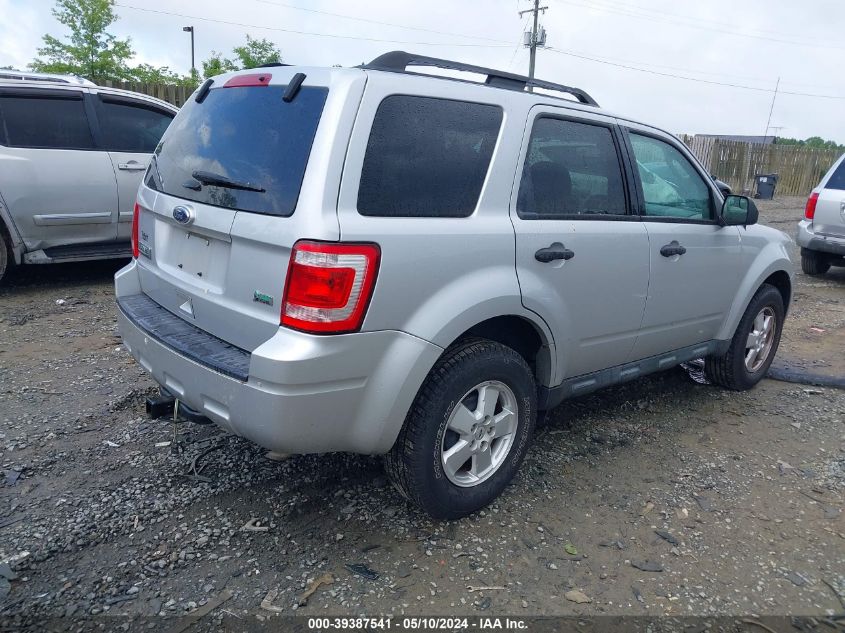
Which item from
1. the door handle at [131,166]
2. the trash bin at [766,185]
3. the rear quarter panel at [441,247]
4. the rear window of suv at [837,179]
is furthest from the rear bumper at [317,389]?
the trash bin at [766,185]

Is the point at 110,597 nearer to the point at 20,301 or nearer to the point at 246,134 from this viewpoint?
the point at 246,134

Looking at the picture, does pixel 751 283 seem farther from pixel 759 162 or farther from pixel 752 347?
pixel 759 162

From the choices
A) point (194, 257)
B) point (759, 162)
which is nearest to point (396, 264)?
point (194, 257)

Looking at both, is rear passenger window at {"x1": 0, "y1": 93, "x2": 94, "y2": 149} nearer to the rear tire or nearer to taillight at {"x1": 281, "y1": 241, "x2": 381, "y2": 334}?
taillight at {"x1": 281, "y1": 241, "x2": 381, "y2": 334}

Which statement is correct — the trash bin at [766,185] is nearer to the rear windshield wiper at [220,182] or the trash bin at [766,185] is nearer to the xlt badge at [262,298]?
the rear windshield wiper at [220,182]

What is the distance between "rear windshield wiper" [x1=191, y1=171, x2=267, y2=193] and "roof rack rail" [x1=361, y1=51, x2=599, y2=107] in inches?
26.7

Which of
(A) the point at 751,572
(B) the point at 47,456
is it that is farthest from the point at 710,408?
(B) the point at 47,456

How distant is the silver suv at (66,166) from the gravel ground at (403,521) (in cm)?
221

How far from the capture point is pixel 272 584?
2.56 metres

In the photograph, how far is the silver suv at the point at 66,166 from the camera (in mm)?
5977

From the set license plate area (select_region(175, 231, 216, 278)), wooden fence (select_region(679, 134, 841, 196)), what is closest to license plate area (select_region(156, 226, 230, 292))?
license plate area (select_region(175, 231, 216, 278))

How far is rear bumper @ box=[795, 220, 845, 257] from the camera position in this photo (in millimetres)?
8344

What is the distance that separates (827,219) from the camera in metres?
8.43

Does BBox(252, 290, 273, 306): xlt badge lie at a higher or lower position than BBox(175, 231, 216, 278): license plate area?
lower
